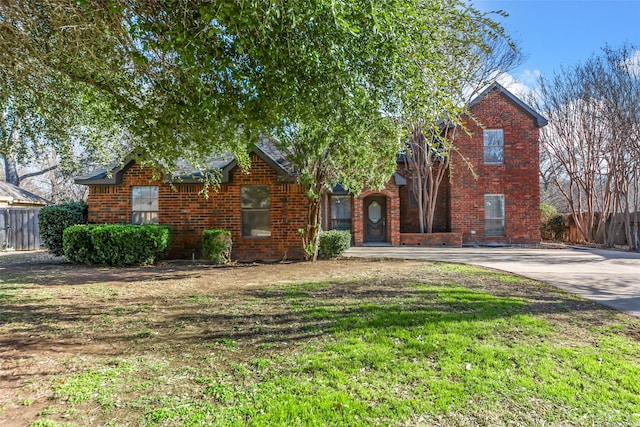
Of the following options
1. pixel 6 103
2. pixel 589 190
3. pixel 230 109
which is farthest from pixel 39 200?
pixel 589 190

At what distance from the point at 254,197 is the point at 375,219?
7429 millimetres

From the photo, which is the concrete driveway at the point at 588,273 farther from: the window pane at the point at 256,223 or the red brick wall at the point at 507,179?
the red brick wall at the point at 507,179

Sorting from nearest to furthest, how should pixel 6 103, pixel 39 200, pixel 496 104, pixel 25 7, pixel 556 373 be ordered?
pixel 556 373 < pixel 25 7 < pixel 6 103 < pixel 496 104 < pixel 39 200

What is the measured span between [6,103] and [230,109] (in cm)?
422

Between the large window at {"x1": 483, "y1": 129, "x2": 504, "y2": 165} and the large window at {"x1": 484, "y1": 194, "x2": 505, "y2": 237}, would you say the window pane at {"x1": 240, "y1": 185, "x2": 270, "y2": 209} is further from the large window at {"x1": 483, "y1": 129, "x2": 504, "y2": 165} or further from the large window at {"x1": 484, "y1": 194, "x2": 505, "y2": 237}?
the large window at {"x1": 483, "y1": 129, "x2": 504, "y2": 165}

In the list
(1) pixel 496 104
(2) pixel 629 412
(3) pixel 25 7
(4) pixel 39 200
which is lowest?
(2) pixel 629 412

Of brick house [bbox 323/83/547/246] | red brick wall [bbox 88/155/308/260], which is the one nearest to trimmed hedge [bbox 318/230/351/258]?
red brick wall [bbox 88/155/308/260]

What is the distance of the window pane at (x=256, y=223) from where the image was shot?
11.1 m

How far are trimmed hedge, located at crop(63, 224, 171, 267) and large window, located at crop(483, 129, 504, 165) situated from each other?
13.6 metres

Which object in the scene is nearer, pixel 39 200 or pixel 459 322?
pixel 459 322

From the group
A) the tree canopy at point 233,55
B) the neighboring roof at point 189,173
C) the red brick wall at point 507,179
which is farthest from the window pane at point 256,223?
the red brick wall at point 507,179

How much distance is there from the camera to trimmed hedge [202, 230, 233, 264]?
10.0m

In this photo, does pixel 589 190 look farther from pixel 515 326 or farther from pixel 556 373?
pixel 556 373

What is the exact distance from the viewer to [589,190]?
668 inches
